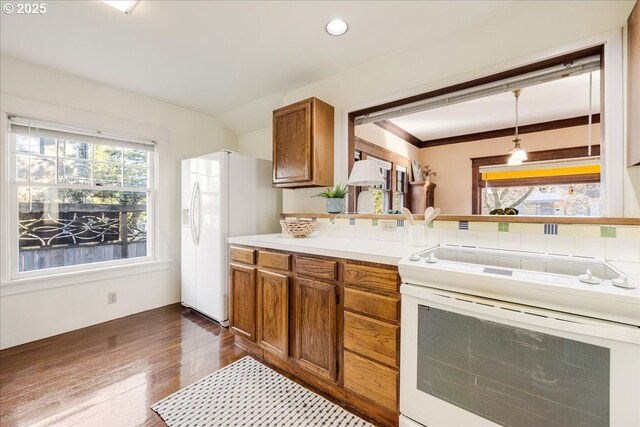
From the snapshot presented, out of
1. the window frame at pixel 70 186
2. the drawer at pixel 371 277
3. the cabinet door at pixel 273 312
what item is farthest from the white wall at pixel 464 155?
the window frame at pixel 70 186

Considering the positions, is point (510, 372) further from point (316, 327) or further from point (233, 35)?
point (233, 35)

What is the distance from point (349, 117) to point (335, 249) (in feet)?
4.72

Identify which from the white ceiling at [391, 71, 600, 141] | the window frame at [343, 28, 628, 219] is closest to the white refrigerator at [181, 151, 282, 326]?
the white ceiling at [391, 71, 600, 141]

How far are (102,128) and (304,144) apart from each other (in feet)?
7.04

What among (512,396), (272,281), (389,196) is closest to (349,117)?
(389,196)

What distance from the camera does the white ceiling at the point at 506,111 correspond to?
88.2 inches

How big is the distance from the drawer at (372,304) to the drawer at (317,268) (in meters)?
0.14

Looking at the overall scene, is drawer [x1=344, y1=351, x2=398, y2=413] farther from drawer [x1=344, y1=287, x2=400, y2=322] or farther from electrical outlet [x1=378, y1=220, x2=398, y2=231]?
electrical outlet [x1=378, y1=220, x2=398, y2=231]

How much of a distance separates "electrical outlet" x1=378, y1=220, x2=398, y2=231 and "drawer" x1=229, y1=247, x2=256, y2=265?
3.36ft

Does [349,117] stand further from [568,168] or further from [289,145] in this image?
[568,168]

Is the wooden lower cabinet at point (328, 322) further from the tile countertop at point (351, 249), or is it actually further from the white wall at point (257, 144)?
the white wall at point (257, 144)

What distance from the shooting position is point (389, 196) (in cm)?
322

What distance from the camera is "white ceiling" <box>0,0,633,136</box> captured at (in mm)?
1711

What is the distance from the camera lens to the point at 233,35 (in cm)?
200
